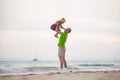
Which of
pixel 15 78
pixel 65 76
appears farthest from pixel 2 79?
pixel 65 76

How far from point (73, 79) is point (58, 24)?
66.0 inches

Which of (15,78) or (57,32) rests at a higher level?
(57,32)

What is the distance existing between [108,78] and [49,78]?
793mm

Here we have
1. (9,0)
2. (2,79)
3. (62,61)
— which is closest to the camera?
(2,79)

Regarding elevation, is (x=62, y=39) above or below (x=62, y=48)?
above

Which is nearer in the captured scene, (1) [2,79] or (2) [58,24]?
(1) [2,79]

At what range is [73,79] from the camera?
401 centimetres

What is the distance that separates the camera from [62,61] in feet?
17.8

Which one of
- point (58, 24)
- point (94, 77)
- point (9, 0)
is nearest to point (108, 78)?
point (94, 77)

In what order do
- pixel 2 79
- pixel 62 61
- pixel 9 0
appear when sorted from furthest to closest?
1. pixel 9 0
2. pixel 62 61
3. pixel 2 79

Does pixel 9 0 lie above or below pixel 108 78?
above

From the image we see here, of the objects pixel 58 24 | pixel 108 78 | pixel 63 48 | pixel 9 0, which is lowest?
pixel 108 78

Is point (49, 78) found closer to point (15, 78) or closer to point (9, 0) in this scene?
point (15, 78)

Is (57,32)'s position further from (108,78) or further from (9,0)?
(9,0)
